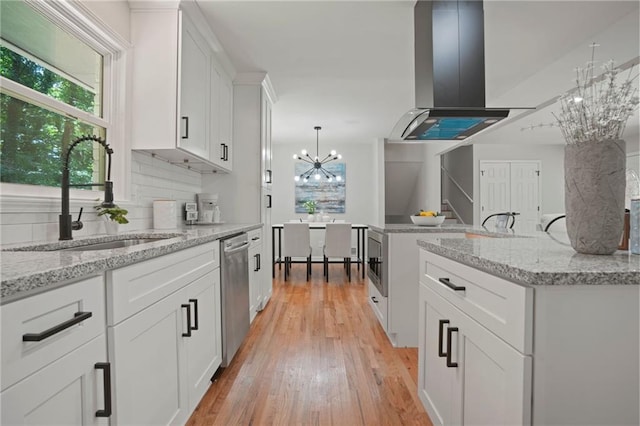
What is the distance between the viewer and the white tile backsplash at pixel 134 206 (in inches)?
56.8

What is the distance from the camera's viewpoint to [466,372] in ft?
3.77

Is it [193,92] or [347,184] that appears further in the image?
[347,184]

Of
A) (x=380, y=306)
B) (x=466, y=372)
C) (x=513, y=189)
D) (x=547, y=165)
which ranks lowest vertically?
(x=380, y=306)

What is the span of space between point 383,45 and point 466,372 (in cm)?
271

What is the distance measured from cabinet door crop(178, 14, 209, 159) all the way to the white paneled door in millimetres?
4247

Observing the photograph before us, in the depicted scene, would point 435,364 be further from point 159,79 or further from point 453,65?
point 159,79

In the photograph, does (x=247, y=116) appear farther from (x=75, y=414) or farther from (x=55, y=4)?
(x=75, y=414)

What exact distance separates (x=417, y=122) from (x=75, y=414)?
7.26 feet

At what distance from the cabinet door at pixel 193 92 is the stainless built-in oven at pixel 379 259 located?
1.60 m

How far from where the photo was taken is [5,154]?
4.78ft

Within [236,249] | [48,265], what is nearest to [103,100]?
[236,249]

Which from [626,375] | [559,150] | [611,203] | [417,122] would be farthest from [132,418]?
[559,150]

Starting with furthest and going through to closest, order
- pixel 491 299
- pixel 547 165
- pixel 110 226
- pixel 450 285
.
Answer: pixel 547 165, pixel 110 226, pixel 450 285, pixel 491 299

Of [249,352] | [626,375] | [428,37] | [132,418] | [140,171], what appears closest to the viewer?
[626,375]
